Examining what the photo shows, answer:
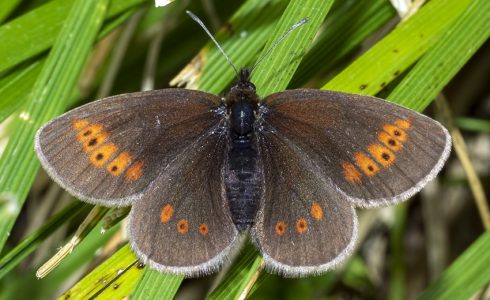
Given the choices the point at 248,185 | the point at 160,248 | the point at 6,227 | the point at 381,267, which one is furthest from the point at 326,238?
the point at 381,267

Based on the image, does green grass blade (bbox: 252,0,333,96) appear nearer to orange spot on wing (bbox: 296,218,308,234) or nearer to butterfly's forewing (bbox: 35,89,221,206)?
butterfly's forewing (bbox: 35,89,221,206)

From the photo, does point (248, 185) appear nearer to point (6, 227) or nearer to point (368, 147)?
point (368, 147)

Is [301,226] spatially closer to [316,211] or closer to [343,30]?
[316,211]

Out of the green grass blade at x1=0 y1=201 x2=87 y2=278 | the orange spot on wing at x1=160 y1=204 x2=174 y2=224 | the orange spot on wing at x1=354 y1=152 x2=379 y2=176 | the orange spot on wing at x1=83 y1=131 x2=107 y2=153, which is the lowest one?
the orange spot on wing at x1=354 y1=152 x2=379 y2=176

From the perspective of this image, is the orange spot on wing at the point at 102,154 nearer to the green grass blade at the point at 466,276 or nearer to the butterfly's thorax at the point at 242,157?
the butterfly's thorax at the point at 242,157

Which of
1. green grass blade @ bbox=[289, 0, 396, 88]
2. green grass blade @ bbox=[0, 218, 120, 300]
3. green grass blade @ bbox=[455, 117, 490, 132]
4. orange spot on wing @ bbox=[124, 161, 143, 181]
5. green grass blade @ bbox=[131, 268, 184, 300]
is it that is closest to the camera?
green grass blade @ bbox=[131, 268, 184, 300]

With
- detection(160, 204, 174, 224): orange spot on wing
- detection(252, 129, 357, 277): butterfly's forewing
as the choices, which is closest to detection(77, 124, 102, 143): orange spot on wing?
detection(160, 204, 174, 224): orange spot on wing
